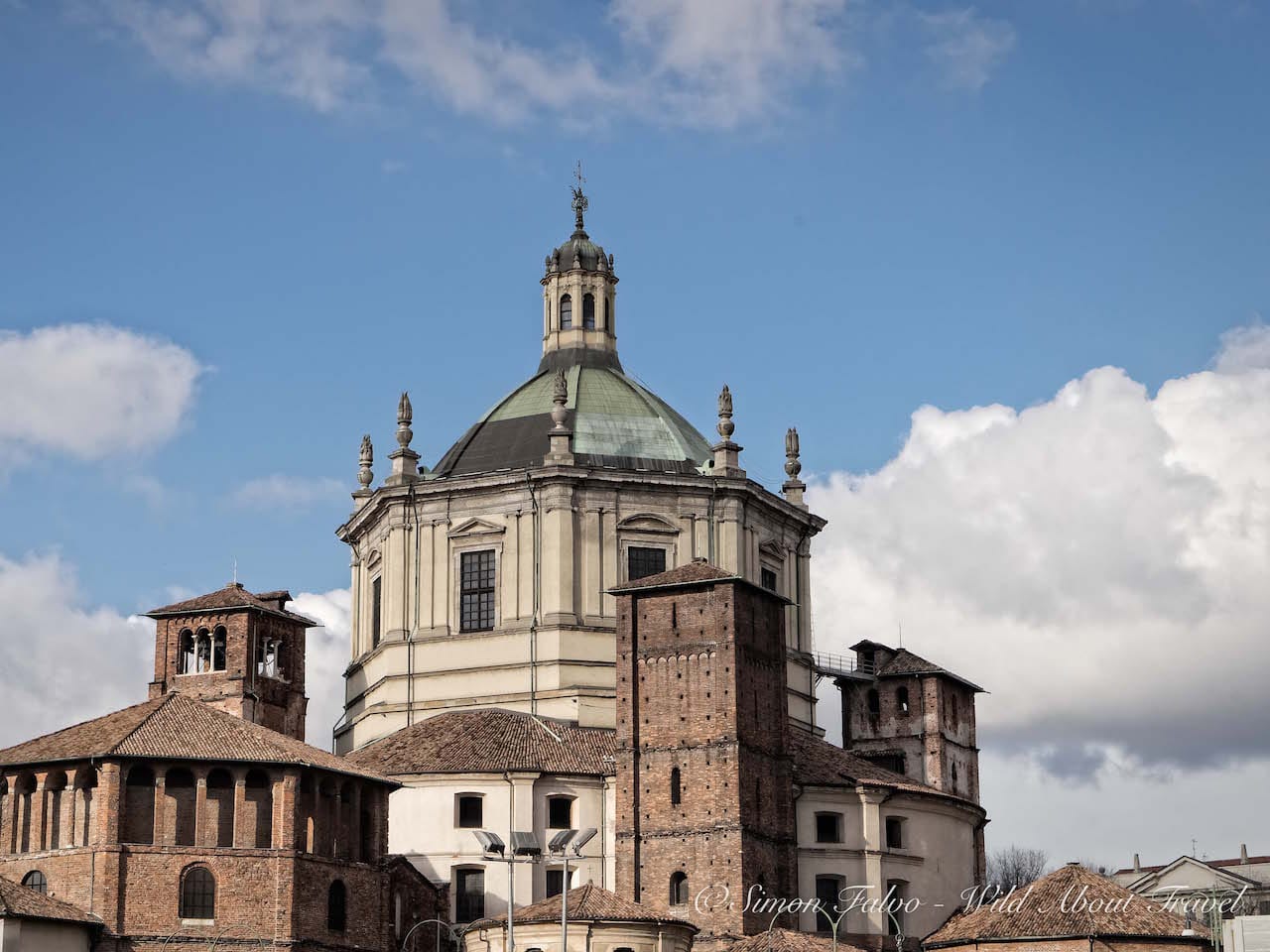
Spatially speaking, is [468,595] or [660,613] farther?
[468,595]

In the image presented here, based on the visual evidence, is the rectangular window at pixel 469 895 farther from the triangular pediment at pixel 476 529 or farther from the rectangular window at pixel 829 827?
the triangular pediment at pixel 476 529

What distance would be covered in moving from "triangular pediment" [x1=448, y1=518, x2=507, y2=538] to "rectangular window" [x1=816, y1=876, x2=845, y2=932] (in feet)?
46.6

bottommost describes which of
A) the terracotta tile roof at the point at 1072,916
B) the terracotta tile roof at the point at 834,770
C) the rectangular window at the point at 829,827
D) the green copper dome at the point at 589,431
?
the terracotta tile roof at the point at 1072,916

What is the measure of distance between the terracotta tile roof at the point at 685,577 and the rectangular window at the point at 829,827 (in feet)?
24.2

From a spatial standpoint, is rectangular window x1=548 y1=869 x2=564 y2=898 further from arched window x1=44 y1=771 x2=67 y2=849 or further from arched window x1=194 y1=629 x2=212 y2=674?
arched window x1=44 y1=771 x2=67 y2=849

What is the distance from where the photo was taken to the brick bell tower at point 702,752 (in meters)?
60.6

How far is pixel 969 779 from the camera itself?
7375 centimetres

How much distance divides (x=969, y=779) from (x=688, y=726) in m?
15.1

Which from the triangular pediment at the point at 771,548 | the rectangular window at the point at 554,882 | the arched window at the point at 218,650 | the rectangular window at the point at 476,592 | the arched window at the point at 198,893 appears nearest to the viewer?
the arched window at the point at 198,893

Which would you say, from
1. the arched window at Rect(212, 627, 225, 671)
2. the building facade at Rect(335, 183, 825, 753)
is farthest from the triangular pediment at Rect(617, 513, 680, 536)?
the arched window at Rect(212, 627, 225, 671)

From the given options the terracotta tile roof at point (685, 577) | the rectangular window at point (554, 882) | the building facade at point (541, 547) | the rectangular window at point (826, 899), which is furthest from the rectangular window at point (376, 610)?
the rectangular window at point (826, 899)

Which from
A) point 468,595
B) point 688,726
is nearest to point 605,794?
point 688,726

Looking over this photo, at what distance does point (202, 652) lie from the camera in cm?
6844

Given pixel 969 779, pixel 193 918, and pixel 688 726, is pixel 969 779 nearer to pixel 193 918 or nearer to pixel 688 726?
pixel 688 726
